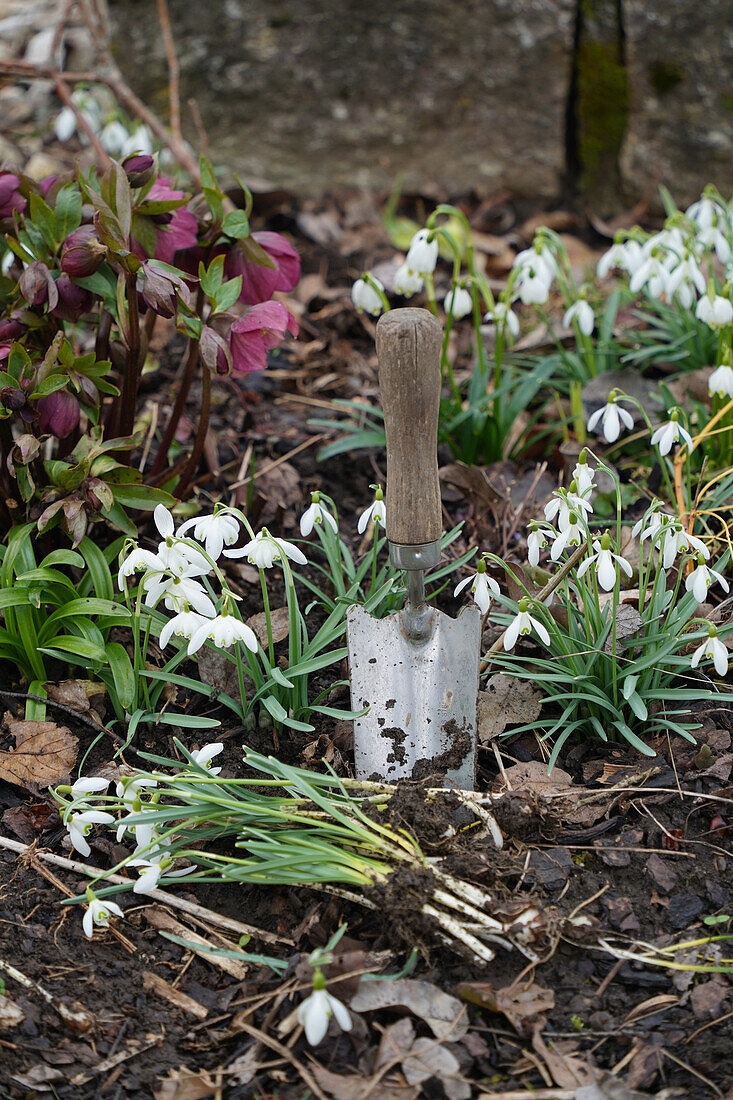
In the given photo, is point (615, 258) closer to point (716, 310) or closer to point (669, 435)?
point (716, 310)

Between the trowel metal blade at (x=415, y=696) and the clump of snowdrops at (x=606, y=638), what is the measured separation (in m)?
0.11

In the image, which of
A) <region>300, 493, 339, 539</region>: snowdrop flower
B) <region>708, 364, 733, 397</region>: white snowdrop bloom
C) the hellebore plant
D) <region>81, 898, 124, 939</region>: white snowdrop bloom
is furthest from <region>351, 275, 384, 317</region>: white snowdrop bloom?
<region>81, 898, 124, 939</region>: white snowdrop bloom

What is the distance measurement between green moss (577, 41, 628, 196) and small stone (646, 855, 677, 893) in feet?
12.4

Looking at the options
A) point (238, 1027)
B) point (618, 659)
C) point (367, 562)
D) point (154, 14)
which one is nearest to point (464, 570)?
A: point (367, 562)

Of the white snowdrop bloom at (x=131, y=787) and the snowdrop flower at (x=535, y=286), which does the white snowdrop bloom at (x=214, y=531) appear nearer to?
the white snowdrop bloom at (x=131, y=787)

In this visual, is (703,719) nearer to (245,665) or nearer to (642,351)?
(245,665)

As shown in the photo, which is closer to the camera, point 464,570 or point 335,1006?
point 335,1006

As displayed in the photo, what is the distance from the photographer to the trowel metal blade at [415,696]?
6.51 feet

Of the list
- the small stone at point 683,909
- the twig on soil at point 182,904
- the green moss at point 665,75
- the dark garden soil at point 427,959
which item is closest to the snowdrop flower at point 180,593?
the dark garden soil at point 427,959

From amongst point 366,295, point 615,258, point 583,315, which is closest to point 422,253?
point 366,295

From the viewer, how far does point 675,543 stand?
1957 millimetres

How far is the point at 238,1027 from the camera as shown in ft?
5.24

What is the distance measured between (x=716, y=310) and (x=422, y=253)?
0.89m

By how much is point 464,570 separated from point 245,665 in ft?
2.49
